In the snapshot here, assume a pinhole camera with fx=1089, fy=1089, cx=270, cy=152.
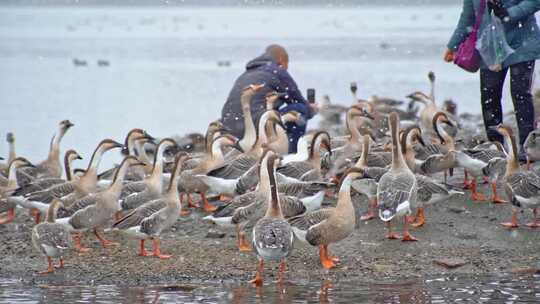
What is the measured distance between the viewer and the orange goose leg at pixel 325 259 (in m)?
10.9

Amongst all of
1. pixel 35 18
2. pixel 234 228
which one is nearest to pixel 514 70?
pixel 234 228

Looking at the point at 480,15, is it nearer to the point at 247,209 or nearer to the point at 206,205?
the point at 206,205

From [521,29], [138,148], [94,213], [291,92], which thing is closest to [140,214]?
[94,213]

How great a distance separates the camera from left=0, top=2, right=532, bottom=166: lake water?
2806cm

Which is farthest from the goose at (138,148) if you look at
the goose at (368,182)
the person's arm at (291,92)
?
the goose at (368,182)

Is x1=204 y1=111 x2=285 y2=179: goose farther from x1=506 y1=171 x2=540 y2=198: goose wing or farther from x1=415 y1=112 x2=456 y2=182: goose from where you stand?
x1=506 y1=171 x2=540 y2=198: goose wing

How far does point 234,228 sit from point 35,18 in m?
73.8

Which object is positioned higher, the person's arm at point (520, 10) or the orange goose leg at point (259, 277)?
the person's arm at point (520, 10)

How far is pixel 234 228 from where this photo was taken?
1261 cm

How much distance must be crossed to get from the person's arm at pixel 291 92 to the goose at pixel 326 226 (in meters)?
5.78

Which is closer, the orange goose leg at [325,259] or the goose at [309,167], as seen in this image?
the orange goose leg at [325,259]

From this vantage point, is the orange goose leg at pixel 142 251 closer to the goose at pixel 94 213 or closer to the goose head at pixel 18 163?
the goose at pixel 94 213

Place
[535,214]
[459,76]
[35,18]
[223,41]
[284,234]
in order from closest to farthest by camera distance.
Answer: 1. [284,234]
2. [535,214]
3. [459,76]
4. [223,41]
5. [35,18]

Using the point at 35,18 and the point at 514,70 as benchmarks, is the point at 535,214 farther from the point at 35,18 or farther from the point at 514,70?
the point at 35,18
